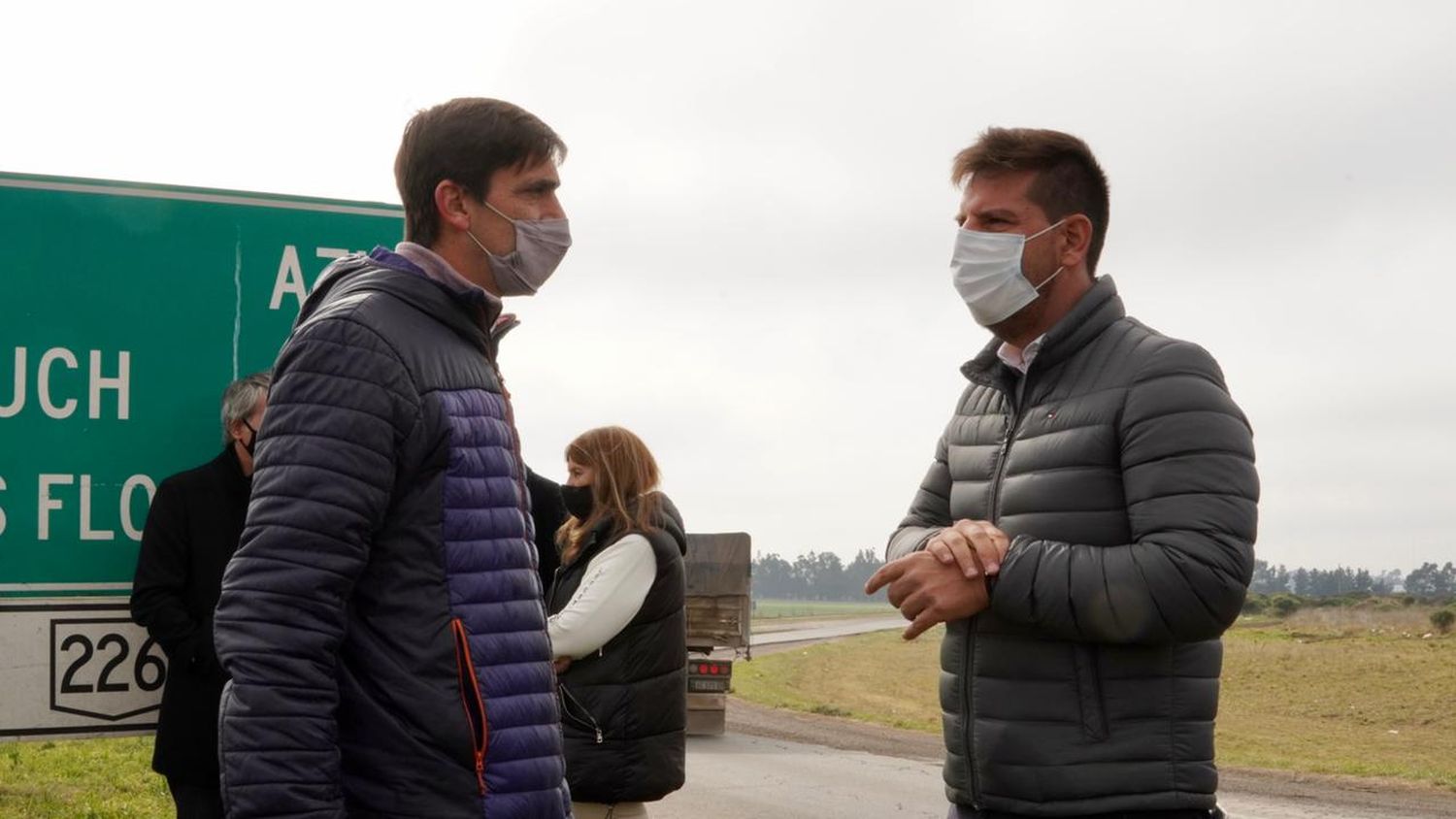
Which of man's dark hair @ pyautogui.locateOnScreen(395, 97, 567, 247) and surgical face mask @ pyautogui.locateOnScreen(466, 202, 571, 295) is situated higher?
man's dark hair @ pyautogui.locateOnScreen(395, 97, 567, 247)

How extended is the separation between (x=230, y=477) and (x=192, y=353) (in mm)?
385

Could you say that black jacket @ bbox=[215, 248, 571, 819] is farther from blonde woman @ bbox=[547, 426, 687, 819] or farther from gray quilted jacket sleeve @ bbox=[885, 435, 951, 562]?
blonde woman @ bbox=[547, 426, 687, 819]

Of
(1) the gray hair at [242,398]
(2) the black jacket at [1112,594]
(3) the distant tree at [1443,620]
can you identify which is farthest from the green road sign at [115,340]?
(3) the distant tree at [1443,620]

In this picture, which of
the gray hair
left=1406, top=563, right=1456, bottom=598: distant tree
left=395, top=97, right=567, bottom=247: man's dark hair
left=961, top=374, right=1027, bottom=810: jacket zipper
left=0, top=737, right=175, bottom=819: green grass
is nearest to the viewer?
left=395, top=97, right=567, bottom=247: man's dark hair

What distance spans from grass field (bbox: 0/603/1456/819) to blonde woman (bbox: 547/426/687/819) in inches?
205

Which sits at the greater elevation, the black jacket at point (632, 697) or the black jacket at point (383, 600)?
the black jacket at point (383, 600)

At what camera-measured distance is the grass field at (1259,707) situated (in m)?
12.4

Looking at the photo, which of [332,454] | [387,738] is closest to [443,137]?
[332,454]

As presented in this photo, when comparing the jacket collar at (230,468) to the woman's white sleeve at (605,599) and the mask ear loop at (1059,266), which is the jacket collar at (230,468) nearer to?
the woman's white sleeve at (605,599)

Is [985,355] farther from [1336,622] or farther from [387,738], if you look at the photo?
[1336,622]

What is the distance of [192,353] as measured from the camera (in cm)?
476

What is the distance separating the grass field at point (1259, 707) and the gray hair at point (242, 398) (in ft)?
17.6

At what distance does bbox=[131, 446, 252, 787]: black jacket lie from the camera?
15.0 ft

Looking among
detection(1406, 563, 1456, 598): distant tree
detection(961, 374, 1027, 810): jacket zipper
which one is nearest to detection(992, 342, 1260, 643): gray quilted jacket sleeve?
detection(961, 374, 1027, 810): jacket zipper
